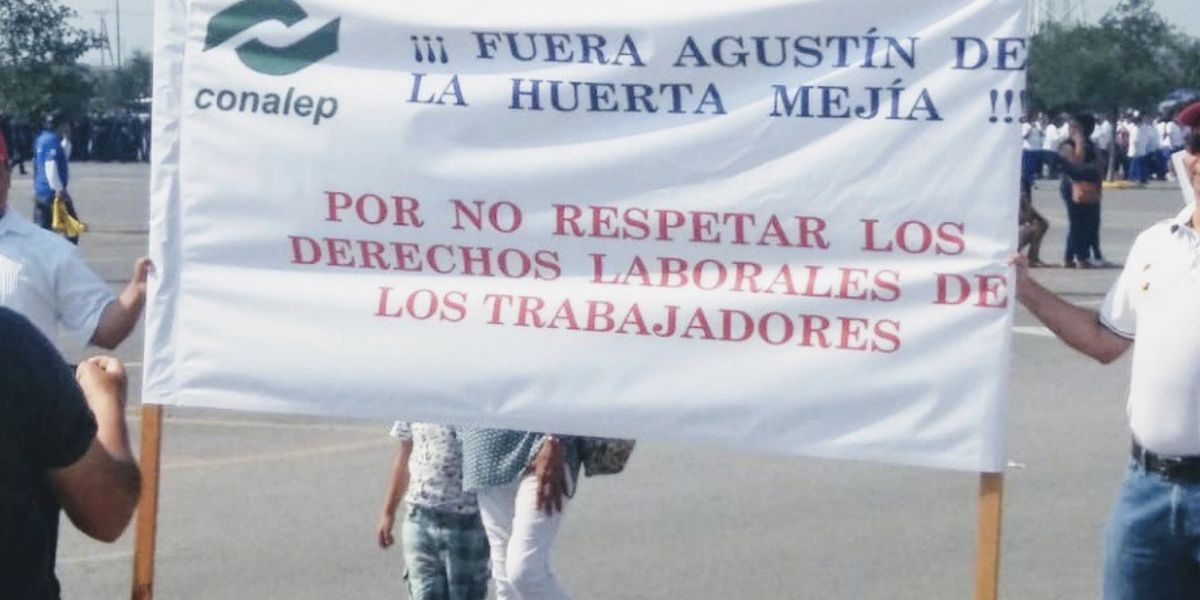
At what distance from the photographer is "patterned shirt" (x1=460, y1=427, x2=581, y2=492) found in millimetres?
5555

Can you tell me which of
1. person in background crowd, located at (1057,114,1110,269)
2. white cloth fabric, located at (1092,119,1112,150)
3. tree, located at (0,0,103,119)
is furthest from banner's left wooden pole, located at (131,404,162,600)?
white cloth fabric, located at (1092,119,1112,150)

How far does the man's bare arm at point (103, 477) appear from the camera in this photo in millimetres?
3367

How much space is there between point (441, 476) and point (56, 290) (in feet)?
3.87

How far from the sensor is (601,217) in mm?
4801

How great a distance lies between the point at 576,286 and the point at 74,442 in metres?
1.72

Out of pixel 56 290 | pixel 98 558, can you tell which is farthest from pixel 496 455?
pixel 98 558

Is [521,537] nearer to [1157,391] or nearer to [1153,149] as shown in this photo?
[1157,391]

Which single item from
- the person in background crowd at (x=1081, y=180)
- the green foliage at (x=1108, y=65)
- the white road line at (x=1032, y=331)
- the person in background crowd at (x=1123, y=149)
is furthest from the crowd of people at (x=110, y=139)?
the white road line at (x=1032, y=331)

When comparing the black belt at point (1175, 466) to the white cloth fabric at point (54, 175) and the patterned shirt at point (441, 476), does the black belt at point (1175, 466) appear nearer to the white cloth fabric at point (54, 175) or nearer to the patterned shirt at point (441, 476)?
the patterned shirt at point (441, 476)

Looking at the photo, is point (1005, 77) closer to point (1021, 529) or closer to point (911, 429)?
point (911, 429)

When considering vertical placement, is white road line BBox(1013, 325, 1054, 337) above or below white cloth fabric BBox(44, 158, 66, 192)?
below

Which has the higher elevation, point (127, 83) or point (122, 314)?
point (122, 314)

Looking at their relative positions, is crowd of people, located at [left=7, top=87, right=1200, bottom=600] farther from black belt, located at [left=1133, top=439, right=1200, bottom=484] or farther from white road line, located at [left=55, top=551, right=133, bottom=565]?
white road line, located at [left=55, top=551, right=133, bottom=565]

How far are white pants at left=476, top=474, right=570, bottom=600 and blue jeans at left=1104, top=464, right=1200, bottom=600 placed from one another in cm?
151
